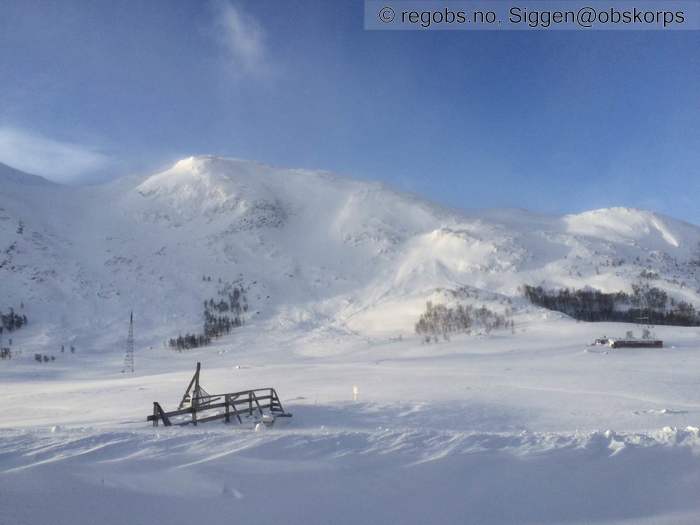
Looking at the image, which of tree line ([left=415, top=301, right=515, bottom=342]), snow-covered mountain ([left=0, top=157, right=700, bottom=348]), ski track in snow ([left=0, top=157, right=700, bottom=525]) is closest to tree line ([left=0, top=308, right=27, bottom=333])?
snow-covered mountain ([left=0, top=157, right=700, bottom=348])

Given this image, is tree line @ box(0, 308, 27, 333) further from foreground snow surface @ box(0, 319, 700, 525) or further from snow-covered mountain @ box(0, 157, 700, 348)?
foreground snow surface @ box(0, 319, 700, 525)

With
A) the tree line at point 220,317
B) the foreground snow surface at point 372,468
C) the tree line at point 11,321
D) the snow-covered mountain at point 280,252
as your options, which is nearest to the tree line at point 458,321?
the snow-covered mountain at point 280,252

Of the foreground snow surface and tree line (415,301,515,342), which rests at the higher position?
tree line (415,301,515,342)

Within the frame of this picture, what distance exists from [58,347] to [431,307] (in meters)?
65.1

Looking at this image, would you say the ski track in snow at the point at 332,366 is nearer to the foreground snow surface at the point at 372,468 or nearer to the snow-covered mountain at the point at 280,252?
the foreground snow surface at the point at 372,468

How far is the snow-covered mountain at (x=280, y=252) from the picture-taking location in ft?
341

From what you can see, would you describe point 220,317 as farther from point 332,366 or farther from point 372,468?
point 372,468

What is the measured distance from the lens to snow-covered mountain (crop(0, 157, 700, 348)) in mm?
104000

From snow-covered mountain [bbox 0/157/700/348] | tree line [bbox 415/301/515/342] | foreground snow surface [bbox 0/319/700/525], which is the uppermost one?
snow-covered mountain [bbox 0/157/700/348]

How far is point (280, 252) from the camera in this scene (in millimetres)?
145750

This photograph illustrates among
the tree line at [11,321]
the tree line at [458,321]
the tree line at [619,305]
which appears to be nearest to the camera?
the tree line at [458,321]

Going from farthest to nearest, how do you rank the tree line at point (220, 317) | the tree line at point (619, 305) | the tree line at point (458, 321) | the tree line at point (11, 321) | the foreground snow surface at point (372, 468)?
1. the tree line at point (619, 305)
2. the tree line at point (11, 321)
3. the tree line at point (220, 317)
4. the tree line at point (458, 321)
5. the foreground snow surface at point (372, 468)

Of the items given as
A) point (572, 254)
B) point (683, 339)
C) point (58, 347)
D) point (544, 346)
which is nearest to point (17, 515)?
point (544, 346)

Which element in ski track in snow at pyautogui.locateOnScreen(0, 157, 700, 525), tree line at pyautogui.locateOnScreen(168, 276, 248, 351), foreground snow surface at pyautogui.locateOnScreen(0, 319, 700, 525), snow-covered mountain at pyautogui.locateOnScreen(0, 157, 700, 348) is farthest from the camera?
snow-covered mountain at pyautogui.locateOnScreen(0, 157, 700, 348)
